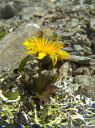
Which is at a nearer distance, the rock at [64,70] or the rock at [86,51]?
the rock at [64,70]

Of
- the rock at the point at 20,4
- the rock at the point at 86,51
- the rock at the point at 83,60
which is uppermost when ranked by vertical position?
the rock at the point at 20,4

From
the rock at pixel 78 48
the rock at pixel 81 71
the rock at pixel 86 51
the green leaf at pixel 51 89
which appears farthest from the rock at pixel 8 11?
the green leaf at pixel 51 89

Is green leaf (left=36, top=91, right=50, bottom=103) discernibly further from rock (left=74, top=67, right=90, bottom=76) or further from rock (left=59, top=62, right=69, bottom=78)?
rock (left=74, top=67, right=90, bottom=76)

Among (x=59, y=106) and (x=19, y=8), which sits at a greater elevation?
(x=19, y=8)

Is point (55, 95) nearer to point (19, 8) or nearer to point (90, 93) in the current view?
point (90, 93)

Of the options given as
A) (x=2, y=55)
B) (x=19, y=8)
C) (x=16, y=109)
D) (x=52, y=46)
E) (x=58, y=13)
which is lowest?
(x=16, y=109)

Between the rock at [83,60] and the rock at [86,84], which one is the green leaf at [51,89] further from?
the rock at [83,60]

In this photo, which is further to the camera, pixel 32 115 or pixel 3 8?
pixel 3 8

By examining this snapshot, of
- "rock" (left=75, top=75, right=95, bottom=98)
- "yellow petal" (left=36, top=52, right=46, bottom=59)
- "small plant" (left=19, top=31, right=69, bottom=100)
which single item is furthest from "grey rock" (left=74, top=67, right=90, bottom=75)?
"yellow petal" (left=36, top=52, right=46, bottom=59)

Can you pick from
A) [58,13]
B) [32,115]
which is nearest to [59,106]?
[32,115]
